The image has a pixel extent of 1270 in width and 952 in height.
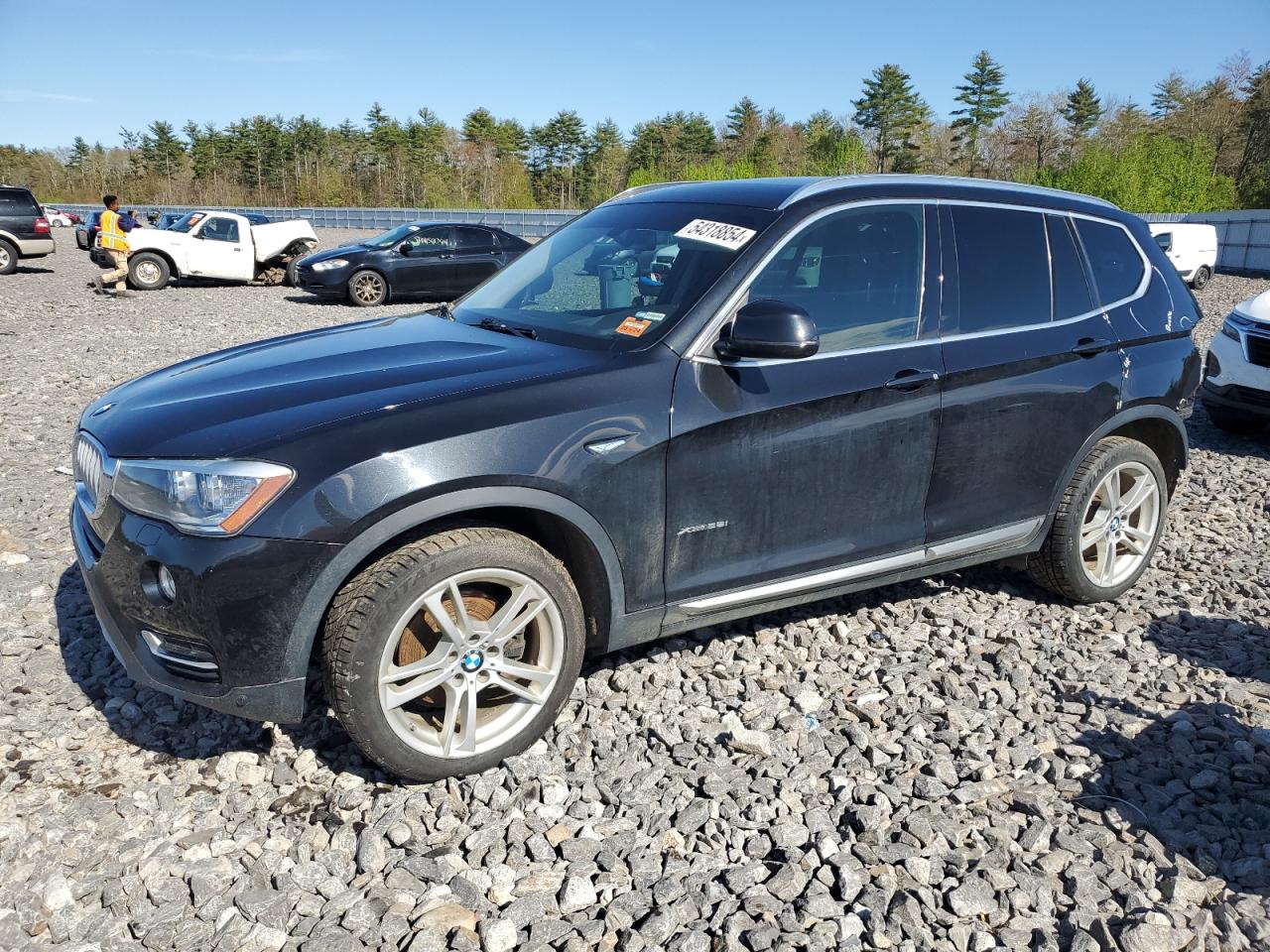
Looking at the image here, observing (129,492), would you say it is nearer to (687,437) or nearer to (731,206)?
(687,437)

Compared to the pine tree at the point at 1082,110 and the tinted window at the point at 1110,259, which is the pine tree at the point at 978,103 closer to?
the pine tree at the point at 1082,110

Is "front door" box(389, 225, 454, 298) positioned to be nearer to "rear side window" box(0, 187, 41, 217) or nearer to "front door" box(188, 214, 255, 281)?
"front door" box(188, 214, 255, 281)

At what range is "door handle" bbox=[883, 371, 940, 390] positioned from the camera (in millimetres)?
3676

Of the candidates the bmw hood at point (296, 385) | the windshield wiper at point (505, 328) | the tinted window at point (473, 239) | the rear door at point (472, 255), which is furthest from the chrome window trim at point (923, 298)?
the tinted window at point (473, 239)

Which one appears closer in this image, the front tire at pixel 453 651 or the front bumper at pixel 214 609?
the front bumper at pixel 214 609

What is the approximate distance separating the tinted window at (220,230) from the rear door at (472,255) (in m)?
5.21

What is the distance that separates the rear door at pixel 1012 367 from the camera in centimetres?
392

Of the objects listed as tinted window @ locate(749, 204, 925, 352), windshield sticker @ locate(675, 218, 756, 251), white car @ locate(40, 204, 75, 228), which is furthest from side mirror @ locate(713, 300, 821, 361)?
white car @ locate(40, 204, 75, 228)

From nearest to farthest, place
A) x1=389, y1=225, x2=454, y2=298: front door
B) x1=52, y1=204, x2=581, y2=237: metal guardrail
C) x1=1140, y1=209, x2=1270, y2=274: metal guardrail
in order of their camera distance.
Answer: x1=389, y1=225, x2=454, y2=298: front door → x1=1140, y1=209, x2=1270, y2=274: metal guardrail → x1=52, y1=204, x2=581, y2=237: metal guardrail

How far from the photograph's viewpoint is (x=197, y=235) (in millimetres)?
19891

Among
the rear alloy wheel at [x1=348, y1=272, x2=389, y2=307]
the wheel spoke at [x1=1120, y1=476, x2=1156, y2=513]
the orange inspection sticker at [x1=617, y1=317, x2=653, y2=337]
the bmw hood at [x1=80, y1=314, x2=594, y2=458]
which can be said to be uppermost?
the orange inspection sticker at [x1=617, y1=317, x2=653, y2=337]

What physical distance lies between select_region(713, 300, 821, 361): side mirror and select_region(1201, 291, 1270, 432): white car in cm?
622

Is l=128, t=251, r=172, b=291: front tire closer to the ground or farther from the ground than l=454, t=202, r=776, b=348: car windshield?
closer to the ground

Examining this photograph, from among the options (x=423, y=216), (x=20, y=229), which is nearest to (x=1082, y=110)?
(x=423, y=216)
